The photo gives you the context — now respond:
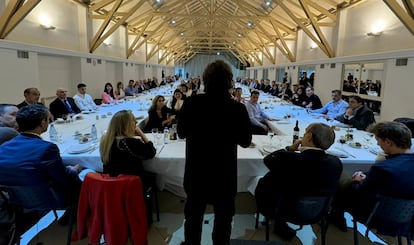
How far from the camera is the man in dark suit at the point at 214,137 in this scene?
162 cm

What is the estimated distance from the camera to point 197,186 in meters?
1.70

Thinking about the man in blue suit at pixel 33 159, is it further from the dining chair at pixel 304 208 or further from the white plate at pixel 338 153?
the white plate at pixel 338 153

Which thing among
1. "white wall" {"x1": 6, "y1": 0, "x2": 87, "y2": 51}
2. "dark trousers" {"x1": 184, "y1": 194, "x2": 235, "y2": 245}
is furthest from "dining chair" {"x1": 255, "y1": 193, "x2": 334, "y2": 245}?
"white wall" {"x1": 6, "y1": 0, "x2": 87, "y2": 51}

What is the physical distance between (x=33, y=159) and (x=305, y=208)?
1982 millimetres

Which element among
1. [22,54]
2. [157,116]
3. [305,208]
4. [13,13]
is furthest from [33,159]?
[22,54]

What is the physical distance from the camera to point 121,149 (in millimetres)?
2066

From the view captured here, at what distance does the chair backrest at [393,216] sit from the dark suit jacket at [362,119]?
2.59 metres

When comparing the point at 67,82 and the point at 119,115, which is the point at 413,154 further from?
the point at 67,82

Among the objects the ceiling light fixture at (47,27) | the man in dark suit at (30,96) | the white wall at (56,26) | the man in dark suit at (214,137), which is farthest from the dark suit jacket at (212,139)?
the ceiling light fixture at (47,27)

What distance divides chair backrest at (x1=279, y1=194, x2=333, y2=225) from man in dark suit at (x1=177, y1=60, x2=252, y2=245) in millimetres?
524

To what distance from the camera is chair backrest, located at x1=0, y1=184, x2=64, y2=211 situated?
1.88m

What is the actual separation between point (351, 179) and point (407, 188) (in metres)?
0.47

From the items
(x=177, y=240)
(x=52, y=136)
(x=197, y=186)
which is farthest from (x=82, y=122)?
(x=197, y=186)

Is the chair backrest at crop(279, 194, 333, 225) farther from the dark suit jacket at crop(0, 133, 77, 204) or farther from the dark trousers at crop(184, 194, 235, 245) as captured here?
the dark suit jacket at crop(0, 133, 77, 204)
